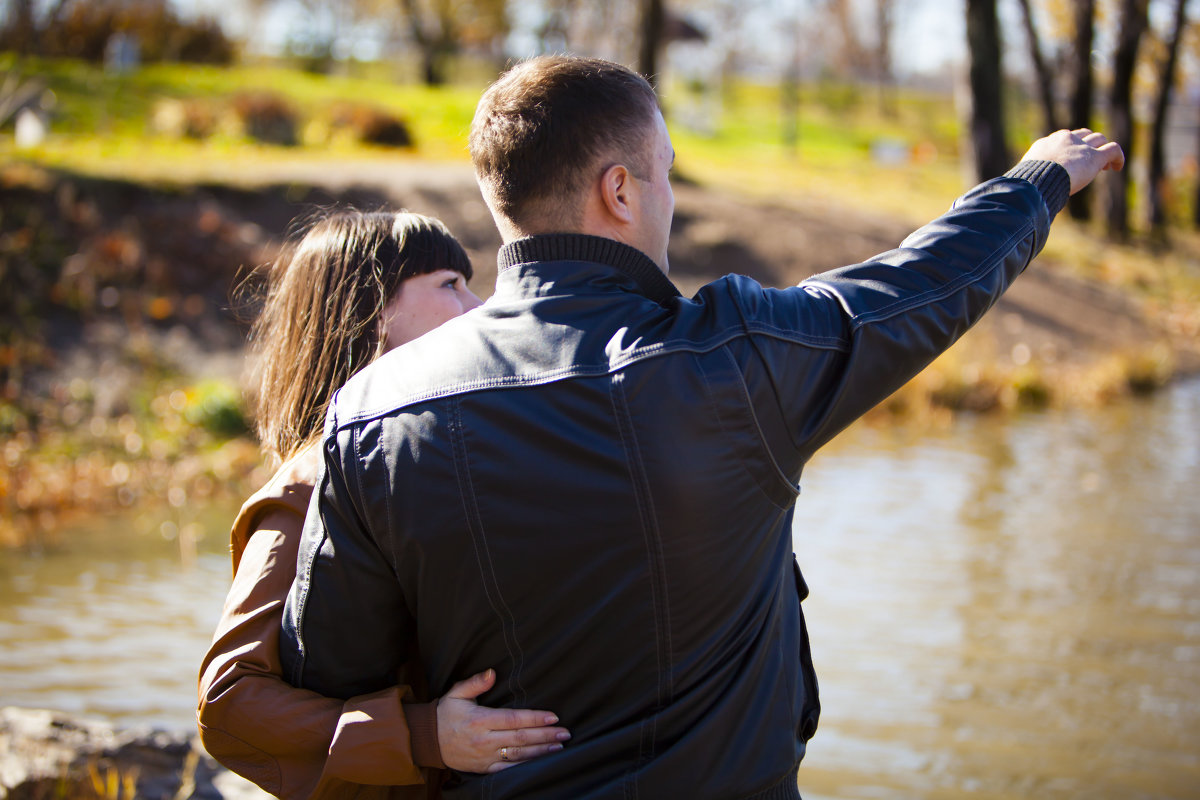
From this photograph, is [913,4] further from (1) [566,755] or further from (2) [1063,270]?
(1) [566,755]

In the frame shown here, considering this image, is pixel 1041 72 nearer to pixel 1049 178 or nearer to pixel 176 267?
pixel 176 267

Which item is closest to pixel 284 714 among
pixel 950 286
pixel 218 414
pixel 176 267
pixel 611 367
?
pixel 611 367

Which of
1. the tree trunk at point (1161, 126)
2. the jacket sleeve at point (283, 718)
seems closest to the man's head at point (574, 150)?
the jacket sleeve at point (283, 718)

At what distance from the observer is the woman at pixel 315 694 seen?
190 cm

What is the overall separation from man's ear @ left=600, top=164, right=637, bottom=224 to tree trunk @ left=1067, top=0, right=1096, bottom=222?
22177 millimetres

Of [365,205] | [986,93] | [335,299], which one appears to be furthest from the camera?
[986,93]

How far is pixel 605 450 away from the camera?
5.58 ft

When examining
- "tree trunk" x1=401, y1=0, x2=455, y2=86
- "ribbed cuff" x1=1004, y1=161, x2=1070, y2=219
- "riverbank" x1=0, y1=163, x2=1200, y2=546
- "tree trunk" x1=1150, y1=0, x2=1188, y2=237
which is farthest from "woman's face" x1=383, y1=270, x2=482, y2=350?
"tree trunk" x1=401, y1=0, x2=455, y2=86

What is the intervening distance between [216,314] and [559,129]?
446 inches

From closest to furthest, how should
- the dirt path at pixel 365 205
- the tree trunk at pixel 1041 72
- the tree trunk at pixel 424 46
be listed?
the dirt path at pixel 365 205
the tree trunk at pixel 1041 72
the tree trunk at pixel 424 46

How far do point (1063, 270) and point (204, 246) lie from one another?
13247mm

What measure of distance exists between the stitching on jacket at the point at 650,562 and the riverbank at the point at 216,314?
5.96 metres

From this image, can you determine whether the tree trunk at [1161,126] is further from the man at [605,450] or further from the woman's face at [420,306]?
the man at [605,450]

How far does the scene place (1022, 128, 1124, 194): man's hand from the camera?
6.62 ft
